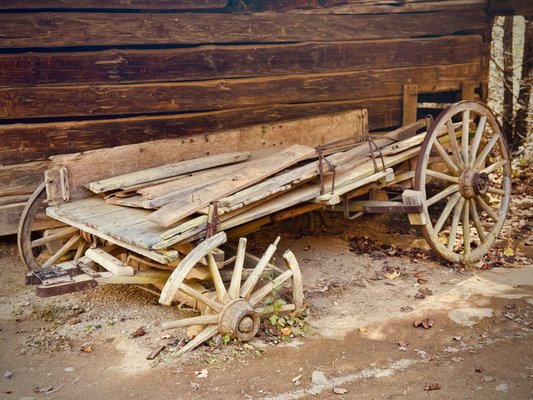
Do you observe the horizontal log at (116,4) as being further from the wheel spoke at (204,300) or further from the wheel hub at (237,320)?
the wheel hub at (237,320)

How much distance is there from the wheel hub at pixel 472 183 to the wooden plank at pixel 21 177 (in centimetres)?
418

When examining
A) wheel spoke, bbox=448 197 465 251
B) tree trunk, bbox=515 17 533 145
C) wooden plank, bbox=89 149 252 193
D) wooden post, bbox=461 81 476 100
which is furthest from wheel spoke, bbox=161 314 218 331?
tree trunk, bbox=515 17 533 145

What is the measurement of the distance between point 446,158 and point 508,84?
602 cm

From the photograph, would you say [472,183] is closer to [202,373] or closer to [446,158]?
[446,158]

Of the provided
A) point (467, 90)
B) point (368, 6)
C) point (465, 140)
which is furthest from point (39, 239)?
point (467, 90)

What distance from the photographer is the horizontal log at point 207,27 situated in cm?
609

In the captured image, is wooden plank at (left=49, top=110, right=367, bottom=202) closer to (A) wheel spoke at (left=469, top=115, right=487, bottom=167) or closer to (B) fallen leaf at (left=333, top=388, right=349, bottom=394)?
(A) wheel spoke at (left=469, top=115, right=487, bottom=167)

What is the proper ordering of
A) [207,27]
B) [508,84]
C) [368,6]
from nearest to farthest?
[207,27] → [368,6] → [508,84]

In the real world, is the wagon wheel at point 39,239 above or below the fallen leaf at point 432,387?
above

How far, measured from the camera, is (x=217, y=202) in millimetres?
4867

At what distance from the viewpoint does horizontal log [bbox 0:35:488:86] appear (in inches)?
242

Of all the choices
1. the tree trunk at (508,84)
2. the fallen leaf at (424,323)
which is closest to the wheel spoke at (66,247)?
the fallen leaf at (424,323)

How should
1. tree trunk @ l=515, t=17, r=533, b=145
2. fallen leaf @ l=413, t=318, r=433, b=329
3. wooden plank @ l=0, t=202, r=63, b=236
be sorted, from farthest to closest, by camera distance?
tree trunk @ l=515, t=17, r=533, b=145, wooden plank @ l=0, t=202, r=63, b=236, fallen leaf @ l=413, t=318, r=433, b=329

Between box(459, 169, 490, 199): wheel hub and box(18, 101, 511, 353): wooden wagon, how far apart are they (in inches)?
0.4
